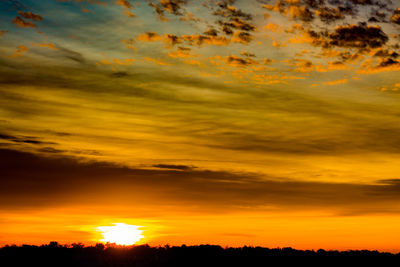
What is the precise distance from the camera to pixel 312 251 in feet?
92.9

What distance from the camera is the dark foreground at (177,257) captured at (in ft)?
79.8

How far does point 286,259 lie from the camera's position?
88.7ft

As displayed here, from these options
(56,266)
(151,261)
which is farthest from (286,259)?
(56,266)

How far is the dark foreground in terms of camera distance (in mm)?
24312

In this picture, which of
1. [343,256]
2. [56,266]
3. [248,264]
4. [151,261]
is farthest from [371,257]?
[56,266]

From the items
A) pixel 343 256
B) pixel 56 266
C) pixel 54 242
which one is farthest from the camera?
pixel 343 256

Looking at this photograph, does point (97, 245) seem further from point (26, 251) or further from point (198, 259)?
point (198, 259)

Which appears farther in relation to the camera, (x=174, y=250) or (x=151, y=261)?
(x=174, y=250)

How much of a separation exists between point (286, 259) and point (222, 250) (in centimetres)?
342

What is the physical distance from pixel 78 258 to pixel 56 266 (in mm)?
1092

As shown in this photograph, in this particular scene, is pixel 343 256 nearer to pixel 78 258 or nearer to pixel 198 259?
pixel 198 259

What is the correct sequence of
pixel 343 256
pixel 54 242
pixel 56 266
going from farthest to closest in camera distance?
pixel 343 256 < pixel 54 242 < pixel 56 266

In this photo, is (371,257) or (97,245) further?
(371,257)

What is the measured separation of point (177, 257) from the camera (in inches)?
1011
